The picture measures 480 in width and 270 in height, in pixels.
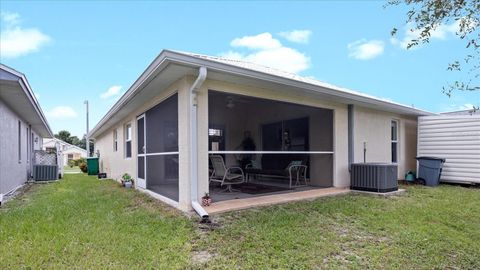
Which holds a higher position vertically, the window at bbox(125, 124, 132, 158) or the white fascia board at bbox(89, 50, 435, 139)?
the white fascia board at bbox(89, 50, 435, 139)

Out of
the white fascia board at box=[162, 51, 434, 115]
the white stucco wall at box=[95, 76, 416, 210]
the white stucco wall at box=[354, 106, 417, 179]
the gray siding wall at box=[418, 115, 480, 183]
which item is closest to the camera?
the white fascia board at box=[162, 51, 434, 115]

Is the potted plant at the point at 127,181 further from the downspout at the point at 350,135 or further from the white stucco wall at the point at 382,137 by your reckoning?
the white stucco wall at the point at 382,137

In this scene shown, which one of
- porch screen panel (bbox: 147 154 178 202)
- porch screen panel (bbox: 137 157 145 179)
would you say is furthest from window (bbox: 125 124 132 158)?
porch screen panel (bbox: 147 154 178 202)

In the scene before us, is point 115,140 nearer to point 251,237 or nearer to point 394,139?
point 251,237

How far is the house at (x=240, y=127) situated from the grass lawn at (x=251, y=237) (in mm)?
942

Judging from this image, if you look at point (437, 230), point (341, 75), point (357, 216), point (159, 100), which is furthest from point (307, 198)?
point (341, 75)

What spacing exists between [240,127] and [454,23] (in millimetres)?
8924

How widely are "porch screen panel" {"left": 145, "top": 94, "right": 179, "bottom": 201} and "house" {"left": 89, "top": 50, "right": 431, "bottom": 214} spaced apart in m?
0.03

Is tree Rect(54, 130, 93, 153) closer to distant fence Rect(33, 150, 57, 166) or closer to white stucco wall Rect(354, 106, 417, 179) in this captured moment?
distant fence Rect(33, 150, 57, 166)

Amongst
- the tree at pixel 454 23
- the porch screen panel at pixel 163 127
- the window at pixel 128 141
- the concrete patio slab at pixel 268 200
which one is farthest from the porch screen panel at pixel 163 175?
the tree at pixel 454 23

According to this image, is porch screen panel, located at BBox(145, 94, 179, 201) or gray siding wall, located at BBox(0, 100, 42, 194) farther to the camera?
gray siding wall, located at BBox(0, 100, 42, 194)

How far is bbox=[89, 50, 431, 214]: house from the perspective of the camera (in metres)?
5.34

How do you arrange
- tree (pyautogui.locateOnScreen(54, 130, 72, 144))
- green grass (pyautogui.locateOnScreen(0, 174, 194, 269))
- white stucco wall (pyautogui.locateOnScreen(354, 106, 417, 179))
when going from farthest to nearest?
tree (pyautogui.locateOnScreen(54, 130, 72, 144)), white stucco wall (pyautogui.locateOnScreen(354, 106, 417, 179)), green grass (pyautogui.locateOnScreen(0, 174, 194, 269))

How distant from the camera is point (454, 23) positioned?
2943 millimetres
